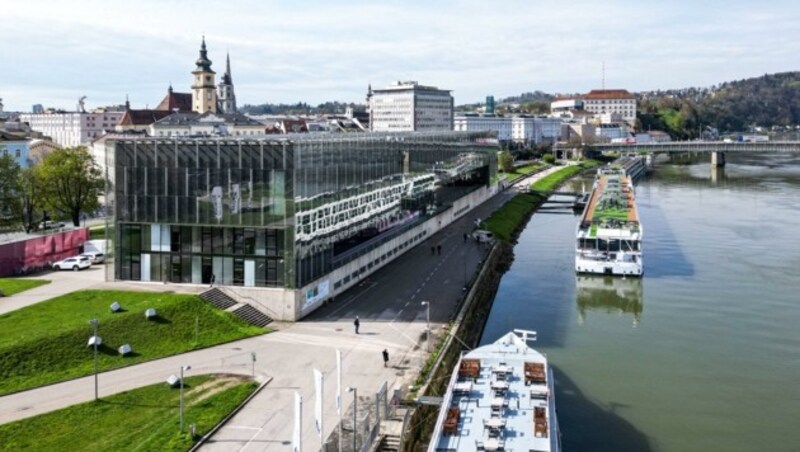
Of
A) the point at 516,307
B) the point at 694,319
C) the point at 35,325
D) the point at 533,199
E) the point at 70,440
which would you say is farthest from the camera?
the point at 533,199

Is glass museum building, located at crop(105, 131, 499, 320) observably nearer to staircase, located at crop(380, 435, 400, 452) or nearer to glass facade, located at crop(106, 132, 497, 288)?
glass facade, located at crop(106, 132, 497, 288)

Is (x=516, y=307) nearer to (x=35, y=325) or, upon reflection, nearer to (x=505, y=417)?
(x=505, y=417)

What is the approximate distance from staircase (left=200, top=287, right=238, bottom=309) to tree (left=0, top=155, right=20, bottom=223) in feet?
96.7

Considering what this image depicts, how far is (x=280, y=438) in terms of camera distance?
2375cm

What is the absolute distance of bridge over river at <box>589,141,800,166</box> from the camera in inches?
6058

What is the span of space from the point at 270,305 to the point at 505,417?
1674 centimetres

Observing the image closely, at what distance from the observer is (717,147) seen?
519ft

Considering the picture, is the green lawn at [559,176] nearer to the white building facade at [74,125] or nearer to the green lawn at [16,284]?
the green lawn at [16,284]

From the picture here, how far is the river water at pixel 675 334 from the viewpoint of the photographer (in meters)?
28.4

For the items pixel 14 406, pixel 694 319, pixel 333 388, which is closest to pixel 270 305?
pixel 333 388

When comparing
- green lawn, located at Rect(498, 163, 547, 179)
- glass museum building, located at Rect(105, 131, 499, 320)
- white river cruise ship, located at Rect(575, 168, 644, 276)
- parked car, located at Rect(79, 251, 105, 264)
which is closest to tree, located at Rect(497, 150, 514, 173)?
green lawn, located at Rect(498, 163, 547, 179)

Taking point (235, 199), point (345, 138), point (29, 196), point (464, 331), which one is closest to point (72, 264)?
point (235, 199)

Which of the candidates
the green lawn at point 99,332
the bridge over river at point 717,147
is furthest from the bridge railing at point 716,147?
the green lawn at point 99,332

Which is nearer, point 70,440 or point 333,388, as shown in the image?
point 70,440
